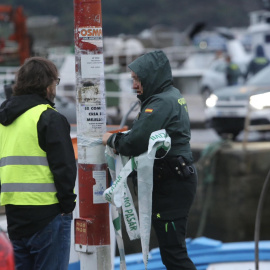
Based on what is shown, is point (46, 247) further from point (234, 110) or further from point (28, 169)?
→ point (234, 110)

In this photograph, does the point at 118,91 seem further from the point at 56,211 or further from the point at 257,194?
the point at 56,211

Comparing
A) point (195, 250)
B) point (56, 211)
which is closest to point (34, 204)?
point (56, 211)

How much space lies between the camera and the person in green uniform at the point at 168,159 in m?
4.37

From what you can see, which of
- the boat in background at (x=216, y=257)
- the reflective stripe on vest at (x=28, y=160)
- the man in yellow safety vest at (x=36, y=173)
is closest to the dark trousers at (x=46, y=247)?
the man in yellow safety vest at (x=36, y=173)

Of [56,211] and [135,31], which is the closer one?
[56,211]

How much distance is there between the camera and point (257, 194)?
459 inches

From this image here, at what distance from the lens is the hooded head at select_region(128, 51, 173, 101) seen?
14.5ft

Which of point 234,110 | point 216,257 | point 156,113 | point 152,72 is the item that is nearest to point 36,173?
point 156,113

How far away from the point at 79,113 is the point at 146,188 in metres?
0.65

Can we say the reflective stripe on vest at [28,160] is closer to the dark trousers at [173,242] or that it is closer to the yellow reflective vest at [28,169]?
the yellow reflective vest at [28,169]

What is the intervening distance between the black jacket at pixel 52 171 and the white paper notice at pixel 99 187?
0.50 m

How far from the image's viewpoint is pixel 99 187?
4.50 metres

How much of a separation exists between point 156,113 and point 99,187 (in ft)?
2.03

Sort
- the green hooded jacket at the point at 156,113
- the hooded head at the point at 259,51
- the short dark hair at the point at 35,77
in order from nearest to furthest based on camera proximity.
A: the short dark hair at the point at 35,77, the green hooded jacket at the point at 156,113, the hooded head at the point at 259,51
